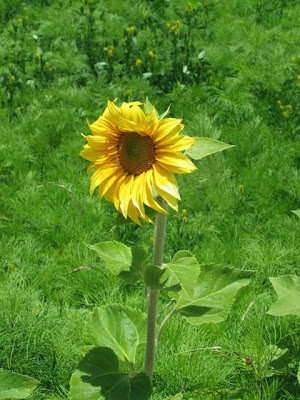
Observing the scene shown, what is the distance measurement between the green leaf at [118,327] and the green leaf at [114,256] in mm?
371

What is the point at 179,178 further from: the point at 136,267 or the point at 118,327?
the point at 136,267

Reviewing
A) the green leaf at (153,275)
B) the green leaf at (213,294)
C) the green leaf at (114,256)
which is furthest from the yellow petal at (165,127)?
the green leaf at (213,294)

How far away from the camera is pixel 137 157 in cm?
200

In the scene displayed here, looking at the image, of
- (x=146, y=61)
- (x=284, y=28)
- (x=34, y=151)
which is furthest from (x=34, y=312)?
(x=284, y=28)

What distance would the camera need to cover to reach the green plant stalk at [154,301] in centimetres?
216

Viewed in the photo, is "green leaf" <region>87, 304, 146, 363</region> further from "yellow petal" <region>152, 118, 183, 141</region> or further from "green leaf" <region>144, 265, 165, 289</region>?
"yellow petal" <region>152, 118, 183, 141</region>

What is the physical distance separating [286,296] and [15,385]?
51.4 inches

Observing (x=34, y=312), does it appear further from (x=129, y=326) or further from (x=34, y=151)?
(x=34, y=151)

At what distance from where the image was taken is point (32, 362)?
10.0 feet

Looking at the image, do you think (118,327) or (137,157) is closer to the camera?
(137,157)

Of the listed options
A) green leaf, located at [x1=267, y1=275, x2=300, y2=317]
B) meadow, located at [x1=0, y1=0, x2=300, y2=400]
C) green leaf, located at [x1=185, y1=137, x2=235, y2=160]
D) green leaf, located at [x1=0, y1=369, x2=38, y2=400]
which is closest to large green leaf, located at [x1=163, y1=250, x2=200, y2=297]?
green leaf, located at [x1=185, y1=137, x2=235, y2=160]

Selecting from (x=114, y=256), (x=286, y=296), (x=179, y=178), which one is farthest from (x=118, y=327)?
(x=179, y=178)

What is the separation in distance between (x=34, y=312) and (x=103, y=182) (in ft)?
4.65

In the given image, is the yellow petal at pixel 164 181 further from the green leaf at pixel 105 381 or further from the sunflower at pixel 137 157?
the green leaf at pixel 105 381
